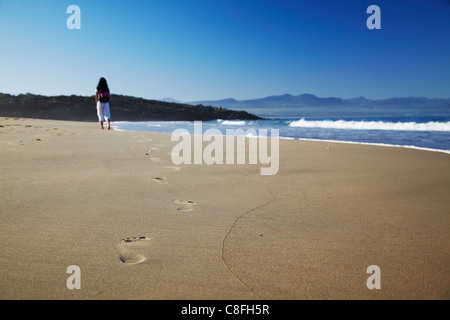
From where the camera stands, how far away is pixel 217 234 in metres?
1.81

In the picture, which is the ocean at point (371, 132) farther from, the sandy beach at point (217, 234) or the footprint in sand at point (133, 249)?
the footprint in sand at point (133, 249)

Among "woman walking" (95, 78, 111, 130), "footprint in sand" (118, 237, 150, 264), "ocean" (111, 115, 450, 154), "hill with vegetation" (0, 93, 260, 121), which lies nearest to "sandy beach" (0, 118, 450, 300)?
"footprint in sand" (118, 237, 150, 264)

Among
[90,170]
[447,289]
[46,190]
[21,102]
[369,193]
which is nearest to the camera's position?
[447,289]

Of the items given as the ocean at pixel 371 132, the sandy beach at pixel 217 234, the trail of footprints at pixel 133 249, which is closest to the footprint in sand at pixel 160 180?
the sandy beach at pixel 217 234

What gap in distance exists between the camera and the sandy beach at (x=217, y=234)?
1.28m

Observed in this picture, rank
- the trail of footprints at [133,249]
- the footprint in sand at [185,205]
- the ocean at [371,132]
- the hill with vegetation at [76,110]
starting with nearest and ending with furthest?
the trail of footprints at [133,249]
the footprint in sand at [185,205]
the ocean at [371,132]
the hill with vegetation at [76,110]

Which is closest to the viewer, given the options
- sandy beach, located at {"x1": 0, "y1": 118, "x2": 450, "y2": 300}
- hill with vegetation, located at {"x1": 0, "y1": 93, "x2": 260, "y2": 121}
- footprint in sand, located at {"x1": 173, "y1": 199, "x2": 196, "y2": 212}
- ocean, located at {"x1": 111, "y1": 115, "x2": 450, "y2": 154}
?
sandy beach, located at {"x1": 0, "y1": 118, "x2": 450, "y2": 300}

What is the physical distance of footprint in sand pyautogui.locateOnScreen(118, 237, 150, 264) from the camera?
1.48 m

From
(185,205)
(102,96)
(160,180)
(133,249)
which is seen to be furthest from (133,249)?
(102,96)

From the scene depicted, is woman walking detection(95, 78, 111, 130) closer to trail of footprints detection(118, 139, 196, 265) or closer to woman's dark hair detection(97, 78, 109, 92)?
woman's dark hair detection(97, 78, 109, 92)

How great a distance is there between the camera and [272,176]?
3.50 m

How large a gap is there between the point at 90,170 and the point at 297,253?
2.70 metres
